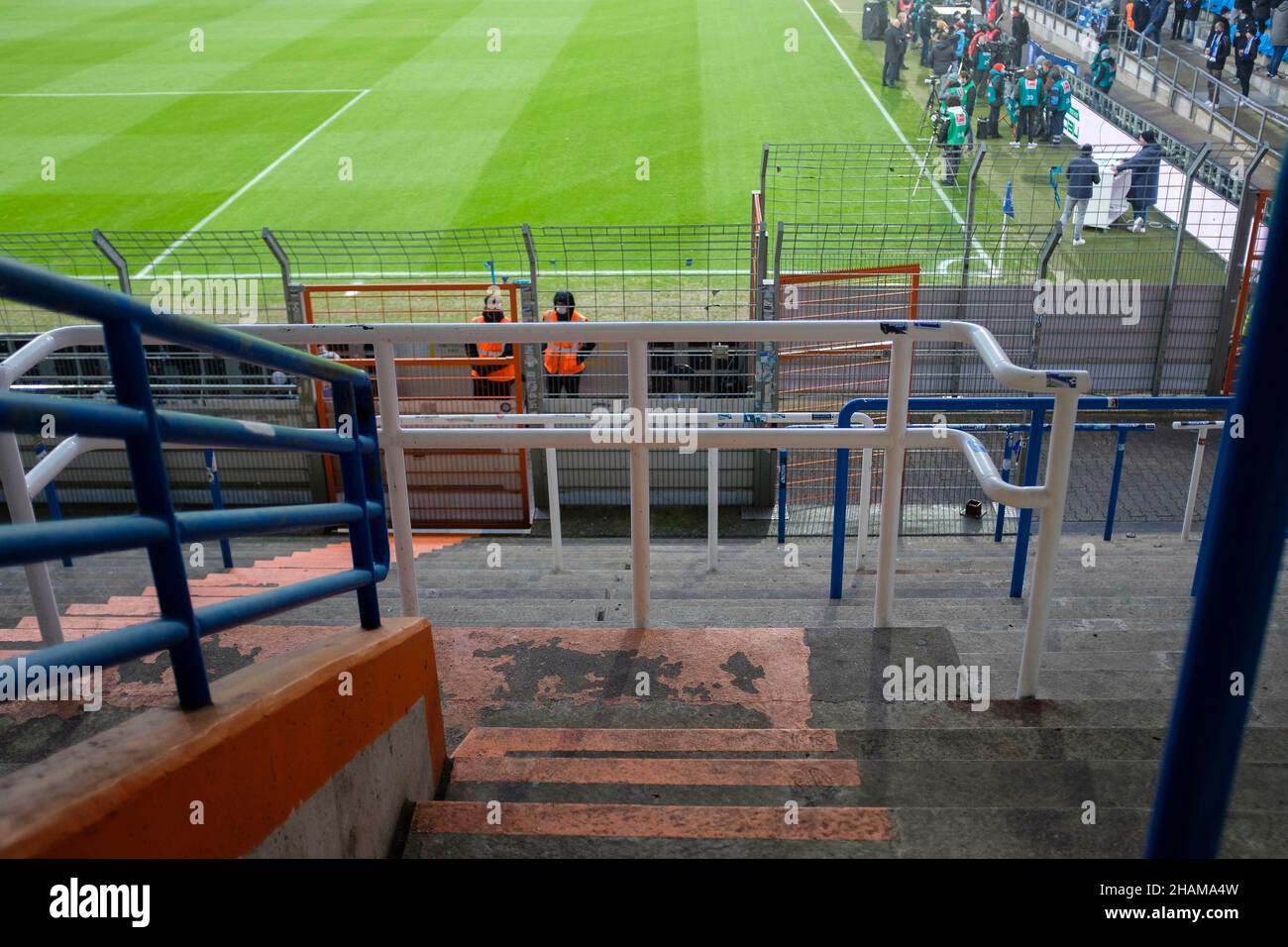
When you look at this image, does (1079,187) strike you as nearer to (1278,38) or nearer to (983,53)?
(983,53)

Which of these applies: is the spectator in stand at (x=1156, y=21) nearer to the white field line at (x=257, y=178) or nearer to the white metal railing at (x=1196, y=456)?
the white field line at (x=257, y=178)

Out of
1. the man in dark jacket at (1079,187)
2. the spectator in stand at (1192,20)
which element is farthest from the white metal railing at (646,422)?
the spectator in stand at (1192,20)

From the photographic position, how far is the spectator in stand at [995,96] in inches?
822

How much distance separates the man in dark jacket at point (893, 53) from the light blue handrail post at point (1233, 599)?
27716 millimetres

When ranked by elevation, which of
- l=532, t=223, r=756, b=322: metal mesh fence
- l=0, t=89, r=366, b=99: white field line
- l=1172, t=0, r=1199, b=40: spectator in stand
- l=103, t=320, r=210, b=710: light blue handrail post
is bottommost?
l=532, t=223, r=756, b=322: metal mesh fence

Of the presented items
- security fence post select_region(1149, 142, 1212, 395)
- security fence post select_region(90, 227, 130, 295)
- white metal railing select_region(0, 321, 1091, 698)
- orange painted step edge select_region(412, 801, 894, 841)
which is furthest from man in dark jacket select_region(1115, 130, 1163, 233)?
orange painted step edge select_region(412, 801, 894, 841)

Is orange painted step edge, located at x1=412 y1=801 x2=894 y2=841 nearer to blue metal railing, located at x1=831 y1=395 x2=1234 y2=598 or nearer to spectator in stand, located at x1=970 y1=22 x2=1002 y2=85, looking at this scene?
blue metal railing, located at x1=831 y1=395 x2=1234 y2=598

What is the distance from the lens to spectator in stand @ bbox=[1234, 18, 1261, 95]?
20.7 meters

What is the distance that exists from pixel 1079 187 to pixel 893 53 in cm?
1470

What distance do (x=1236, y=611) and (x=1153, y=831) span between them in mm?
373

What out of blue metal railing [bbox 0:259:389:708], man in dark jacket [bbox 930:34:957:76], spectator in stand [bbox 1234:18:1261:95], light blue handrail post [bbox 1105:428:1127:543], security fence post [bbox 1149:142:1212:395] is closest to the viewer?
blue metal railing [bbox 0:259:389:708]

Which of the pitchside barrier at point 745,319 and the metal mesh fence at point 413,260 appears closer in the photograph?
the pitchside barrier at point 745,319

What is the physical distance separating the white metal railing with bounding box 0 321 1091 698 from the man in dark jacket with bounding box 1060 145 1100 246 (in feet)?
34.4
